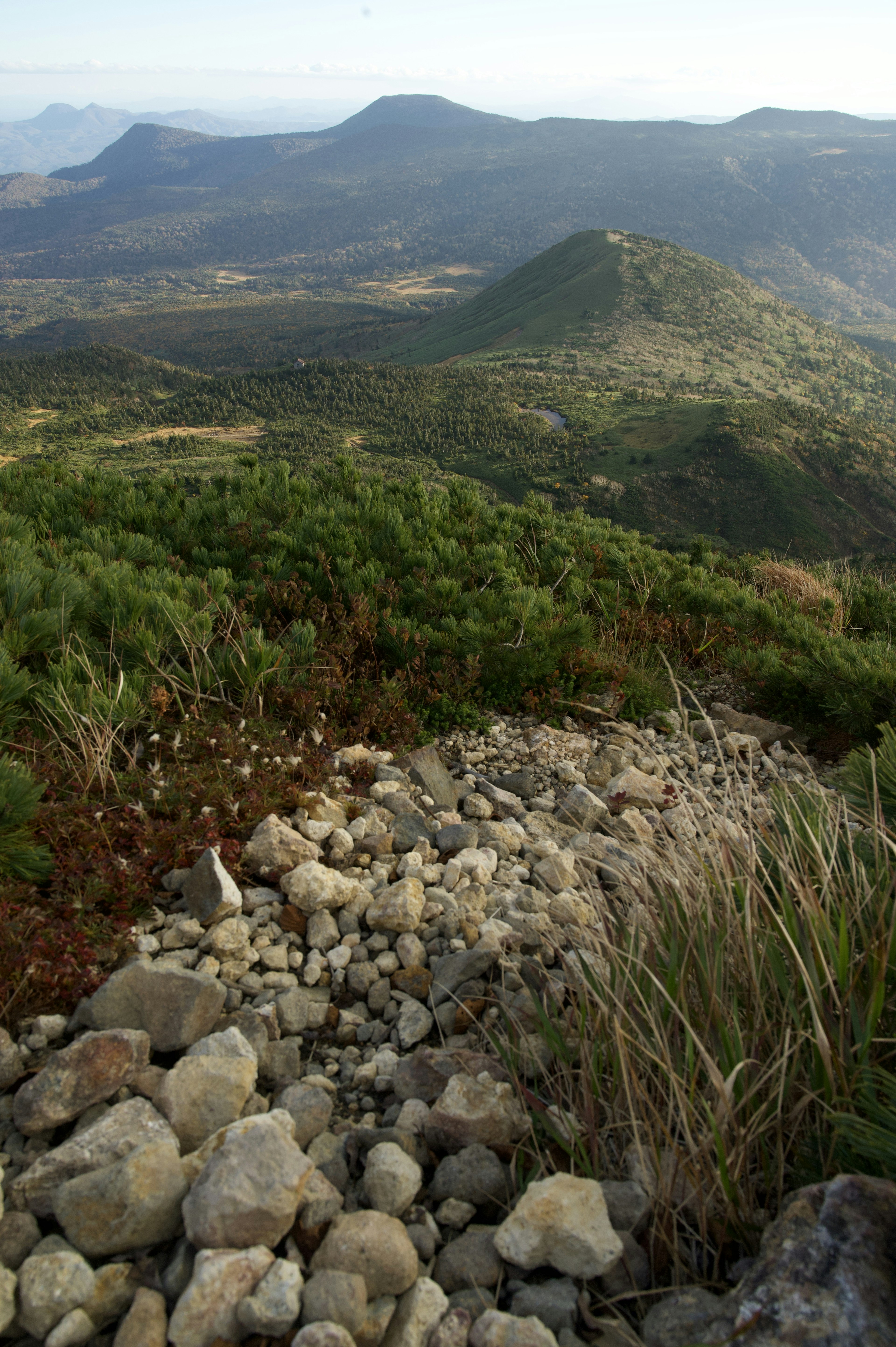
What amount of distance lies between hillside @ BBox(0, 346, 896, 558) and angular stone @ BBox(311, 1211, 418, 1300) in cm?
4437

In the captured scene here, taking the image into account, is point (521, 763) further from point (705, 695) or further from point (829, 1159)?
point (829, 1159)

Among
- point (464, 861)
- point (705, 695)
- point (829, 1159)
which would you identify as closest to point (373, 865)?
point (464, 861)

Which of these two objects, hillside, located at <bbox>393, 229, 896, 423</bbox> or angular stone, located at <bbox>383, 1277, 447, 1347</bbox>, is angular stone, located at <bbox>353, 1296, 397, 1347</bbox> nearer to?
angular stone, located at <bbox>383, 1277, 447, 1347</bbox>

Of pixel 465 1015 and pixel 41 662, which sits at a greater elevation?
pixel 41 662

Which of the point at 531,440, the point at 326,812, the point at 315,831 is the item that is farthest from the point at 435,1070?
the point at 531,440

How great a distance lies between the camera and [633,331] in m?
112

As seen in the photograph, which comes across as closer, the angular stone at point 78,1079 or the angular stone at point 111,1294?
the angular stone at point 111,1294

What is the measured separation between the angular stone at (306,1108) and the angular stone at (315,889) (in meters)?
0.66

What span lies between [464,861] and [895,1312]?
191cm

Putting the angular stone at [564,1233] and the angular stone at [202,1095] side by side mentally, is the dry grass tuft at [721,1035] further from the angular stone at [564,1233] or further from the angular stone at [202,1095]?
the angular stone at [202,1095]

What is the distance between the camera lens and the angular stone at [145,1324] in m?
1.32

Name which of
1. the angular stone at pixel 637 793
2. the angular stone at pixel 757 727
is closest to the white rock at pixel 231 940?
the angular stone at pixel 637 793

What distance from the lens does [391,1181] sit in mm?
1628

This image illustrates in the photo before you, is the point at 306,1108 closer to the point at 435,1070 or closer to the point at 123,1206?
the point at 435,1070
